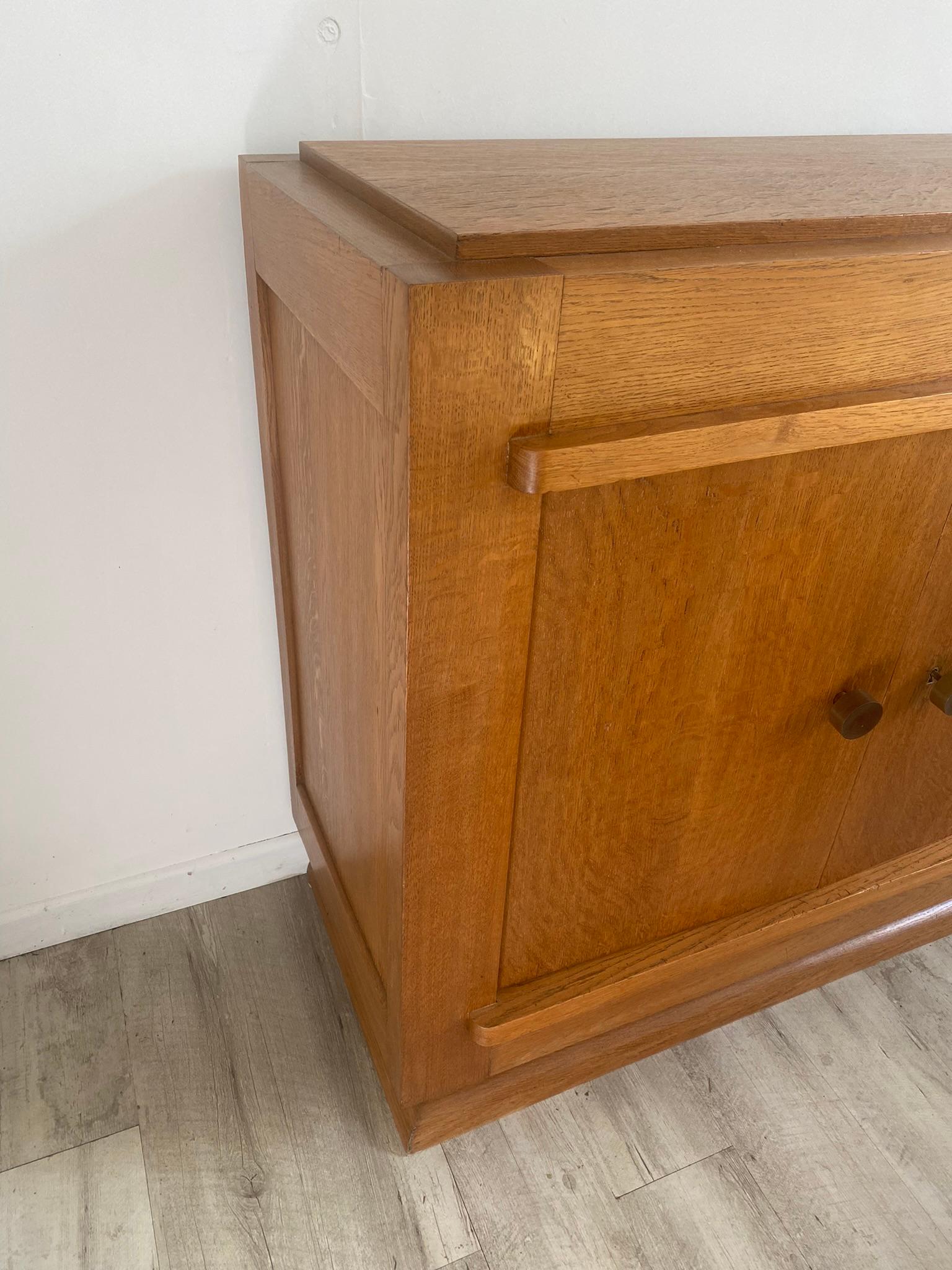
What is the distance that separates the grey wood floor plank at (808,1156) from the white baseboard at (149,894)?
52 cm

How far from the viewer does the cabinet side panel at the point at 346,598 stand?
0.58 metres

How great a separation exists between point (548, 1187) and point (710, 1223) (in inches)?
5.9

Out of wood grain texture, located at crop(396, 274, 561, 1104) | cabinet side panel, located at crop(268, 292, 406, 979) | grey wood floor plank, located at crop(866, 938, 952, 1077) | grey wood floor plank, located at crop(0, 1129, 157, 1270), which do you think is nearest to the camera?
wood grain texture, located at crop(396, 274, 561, 1104)

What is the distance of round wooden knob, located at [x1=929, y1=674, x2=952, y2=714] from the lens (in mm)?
786

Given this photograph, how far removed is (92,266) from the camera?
75 centimetres

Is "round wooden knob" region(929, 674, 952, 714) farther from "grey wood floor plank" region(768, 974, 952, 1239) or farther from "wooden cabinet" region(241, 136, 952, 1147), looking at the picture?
"grey wood floor plank" region(768, 974, 952, 1239)

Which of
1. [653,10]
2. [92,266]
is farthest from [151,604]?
[653,10]

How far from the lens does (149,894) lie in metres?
1.10

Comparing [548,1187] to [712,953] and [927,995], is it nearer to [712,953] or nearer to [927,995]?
[712,953]

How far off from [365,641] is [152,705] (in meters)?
0.40

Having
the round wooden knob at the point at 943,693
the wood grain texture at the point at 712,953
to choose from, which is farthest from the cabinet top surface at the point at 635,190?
the wood grain texture at the point at 712,953

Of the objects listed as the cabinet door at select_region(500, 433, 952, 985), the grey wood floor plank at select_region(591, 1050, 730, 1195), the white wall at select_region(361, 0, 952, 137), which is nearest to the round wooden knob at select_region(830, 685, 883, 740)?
the cabinet door at select_region(500, 433, 952, 985)

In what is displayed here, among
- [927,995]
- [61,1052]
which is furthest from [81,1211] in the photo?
[927,995]

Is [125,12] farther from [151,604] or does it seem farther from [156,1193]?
[156,1193]
